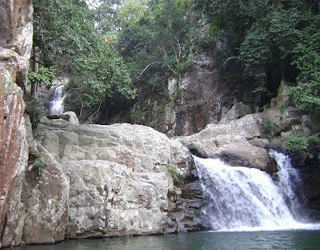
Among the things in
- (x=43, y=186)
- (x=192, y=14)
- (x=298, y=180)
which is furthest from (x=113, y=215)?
(x=192, y=14)

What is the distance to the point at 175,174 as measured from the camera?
13.9m

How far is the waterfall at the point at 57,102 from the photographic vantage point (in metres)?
30.7

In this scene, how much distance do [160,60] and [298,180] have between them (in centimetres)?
1779

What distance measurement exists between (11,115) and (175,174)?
7.21m

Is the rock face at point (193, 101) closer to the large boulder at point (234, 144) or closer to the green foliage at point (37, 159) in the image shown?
the large boulder at point (234, 144)

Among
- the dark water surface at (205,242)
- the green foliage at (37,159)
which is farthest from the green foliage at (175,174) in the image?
the green foliage at (37,159)

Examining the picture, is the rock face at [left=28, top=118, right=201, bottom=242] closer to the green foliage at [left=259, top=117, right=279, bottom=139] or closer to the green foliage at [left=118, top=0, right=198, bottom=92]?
the green foliage at [left=259, top=117, right=279, bottom=139]

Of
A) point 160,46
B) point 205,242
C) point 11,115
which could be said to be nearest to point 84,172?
point 11,115

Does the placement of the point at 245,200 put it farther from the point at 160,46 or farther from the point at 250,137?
the point at 160,46

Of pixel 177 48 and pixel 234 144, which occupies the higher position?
pixel 177 48

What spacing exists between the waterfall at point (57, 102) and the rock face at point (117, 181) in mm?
16764

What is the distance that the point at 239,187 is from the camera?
15.0m

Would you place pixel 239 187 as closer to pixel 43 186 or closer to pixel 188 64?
pixel 43 186

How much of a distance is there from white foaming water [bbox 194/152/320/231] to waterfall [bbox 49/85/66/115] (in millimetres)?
18507
